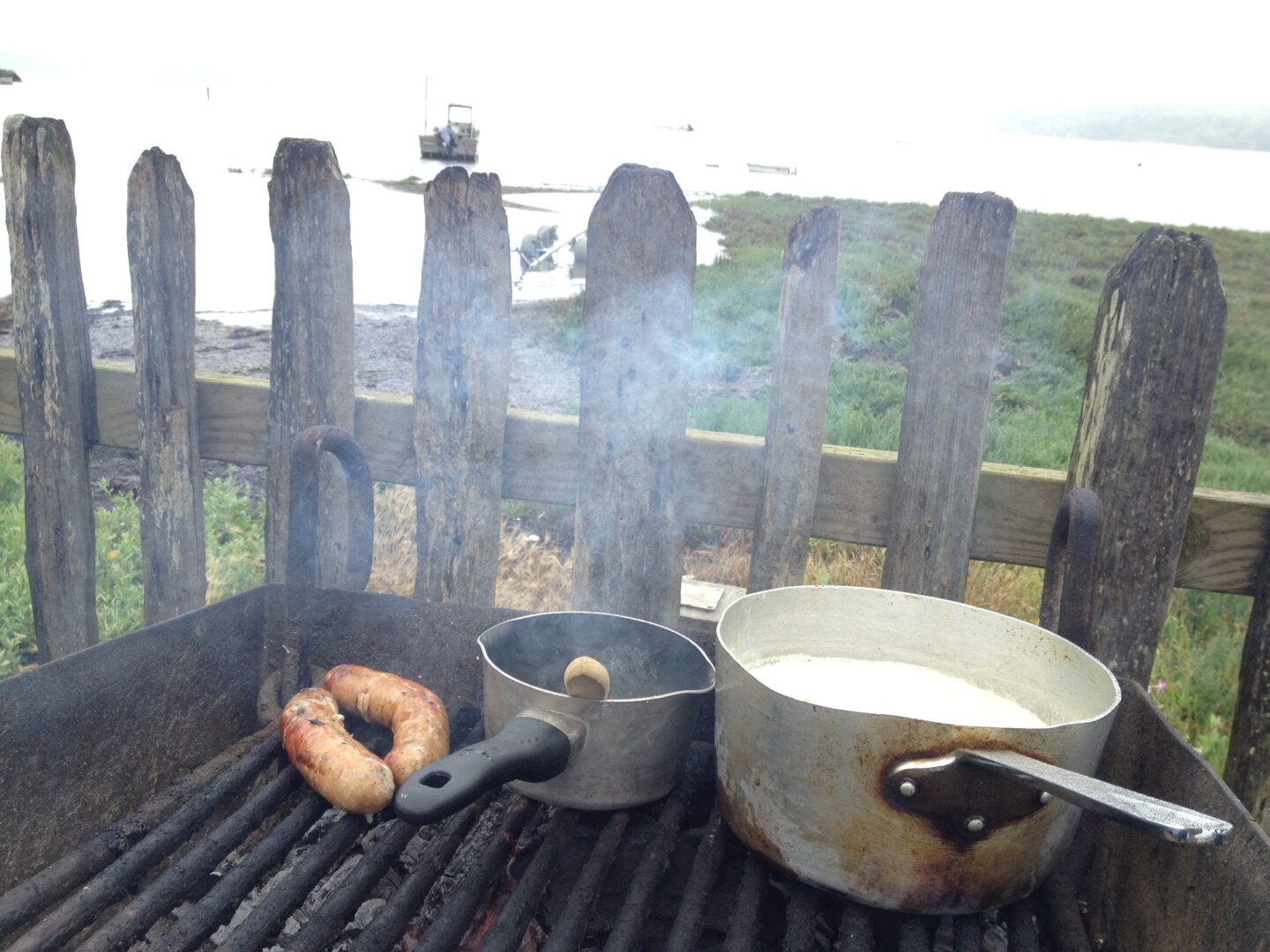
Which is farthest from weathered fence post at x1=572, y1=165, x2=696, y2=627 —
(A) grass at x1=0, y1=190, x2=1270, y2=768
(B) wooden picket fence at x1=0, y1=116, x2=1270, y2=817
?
(A) grass at x1=0, y1=190, x2=1270, y2=768

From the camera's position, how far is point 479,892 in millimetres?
1327

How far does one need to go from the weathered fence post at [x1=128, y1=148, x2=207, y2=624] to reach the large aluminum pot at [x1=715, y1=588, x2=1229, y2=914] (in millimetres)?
1565

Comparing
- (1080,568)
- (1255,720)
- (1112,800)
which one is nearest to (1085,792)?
(1112,800)

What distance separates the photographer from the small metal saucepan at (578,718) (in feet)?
3.83

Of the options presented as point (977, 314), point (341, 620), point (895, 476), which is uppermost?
point (977, 314)

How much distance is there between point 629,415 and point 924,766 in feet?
3.86

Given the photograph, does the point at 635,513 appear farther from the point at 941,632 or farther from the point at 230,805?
the point at 230,805

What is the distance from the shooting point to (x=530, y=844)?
1.53 meters

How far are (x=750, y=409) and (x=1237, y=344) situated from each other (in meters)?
7.95

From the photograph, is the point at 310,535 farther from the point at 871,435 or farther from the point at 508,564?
the point at 871,435

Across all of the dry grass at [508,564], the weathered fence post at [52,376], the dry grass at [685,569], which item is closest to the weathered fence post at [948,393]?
the dry grass at [685,569]

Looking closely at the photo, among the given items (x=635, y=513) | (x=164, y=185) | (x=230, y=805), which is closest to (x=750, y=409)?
(x=635, y=513)

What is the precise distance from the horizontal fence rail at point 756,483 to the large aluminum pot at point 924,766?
595 millimetres

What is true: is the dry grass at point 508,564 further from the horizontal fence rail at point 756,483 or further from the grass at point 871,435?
the horizontal fence rail at point 756,483
